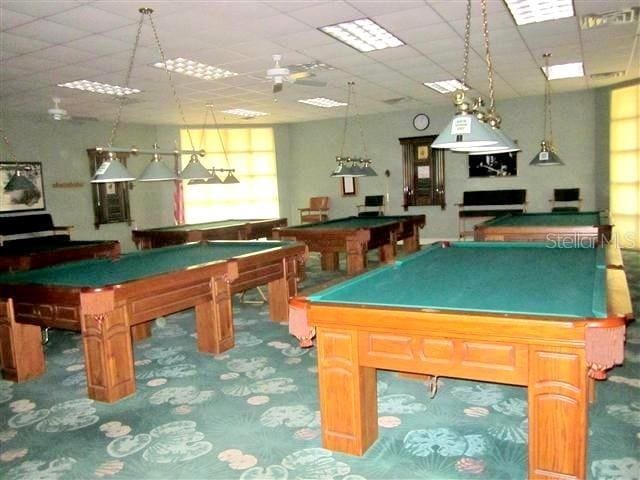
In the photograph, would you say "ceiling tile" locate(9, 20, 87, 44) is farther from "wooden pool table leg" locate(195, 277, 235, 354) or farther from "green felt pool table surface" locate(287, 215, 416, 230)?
"green felt pool table surface" locate(287, 215, 416, 230)

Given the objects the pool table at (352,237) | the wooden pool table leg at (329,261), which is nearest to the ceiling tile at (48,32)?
the pool table at (352,237)

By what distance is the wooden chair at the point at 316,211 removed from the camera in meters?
12.1

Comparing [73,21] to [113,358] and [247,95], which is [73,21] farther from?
[247,95]

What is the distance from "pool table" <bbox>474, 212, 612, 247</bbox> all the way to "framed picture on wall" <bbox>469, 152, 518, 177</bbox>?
4.14 meters

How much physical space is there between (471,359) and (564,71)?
283 inches

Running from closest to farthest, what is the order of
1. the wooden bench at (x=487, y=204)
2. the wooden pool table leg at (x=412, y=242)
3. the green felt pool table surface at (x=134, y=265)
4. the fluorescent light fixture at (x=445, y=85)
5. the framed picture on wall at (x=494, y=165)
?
the green felt pool table surface at (x=134, y=265), the fluorescent light fixture at (x=445, y=85), the wooden pool table leg at (x=412, y=242), the wooden bench at (x=487, y=204), the framed picture on wall at (x=494, y=165)

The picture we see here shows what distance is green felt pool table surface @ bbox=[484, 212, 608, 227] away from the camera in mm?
5867

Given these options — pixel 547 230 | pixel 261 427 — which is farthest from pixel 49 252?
pixel 547 230

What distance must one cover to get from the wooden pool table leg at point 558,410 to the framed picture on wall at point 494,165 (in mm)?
9089

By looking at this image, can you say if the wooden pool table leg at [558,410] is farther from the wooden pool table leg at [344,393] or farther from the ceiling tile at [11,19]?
the ceiling tile at [11,19]

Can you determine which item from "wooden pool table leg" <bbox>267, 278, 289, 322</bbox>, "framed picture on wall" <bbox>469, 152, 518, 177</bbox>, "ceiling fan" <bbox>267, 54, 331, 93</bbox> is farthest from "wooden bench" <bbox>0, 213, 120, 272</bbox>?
"framed picture on wall" <bbox>469, 152, 518, 177</bbox>

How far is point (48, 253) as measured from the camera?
5488 mm

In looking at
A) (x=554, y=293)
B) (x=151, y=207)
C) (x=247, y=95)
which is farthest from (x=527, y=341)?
(x=151, y=207)

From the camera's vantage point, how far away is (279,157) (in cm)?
1274
